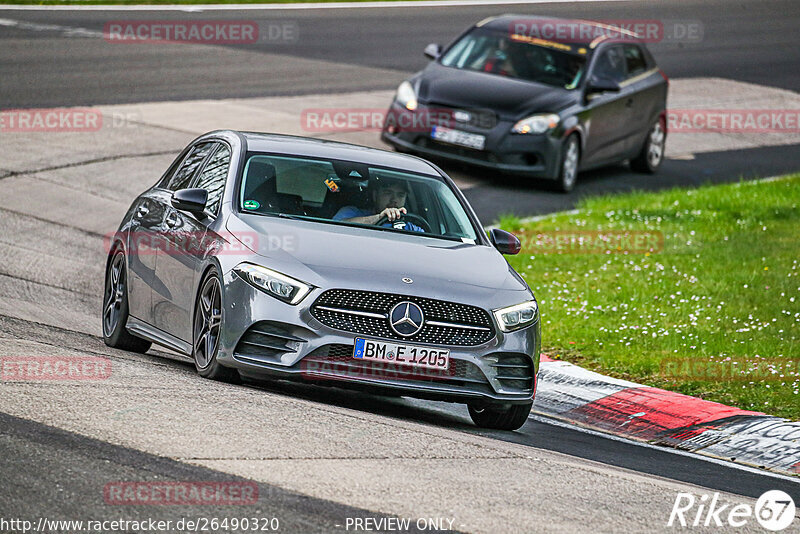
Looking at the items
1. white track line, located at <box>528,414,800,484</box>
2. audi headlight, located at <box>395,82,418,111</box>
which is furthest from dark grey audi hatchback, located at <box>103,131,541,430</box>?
audi headlight, located at <box>395,82,418,111</box>

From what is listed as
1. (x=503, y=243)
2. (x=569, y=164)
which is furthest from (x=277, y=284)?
(x=569, y=164)

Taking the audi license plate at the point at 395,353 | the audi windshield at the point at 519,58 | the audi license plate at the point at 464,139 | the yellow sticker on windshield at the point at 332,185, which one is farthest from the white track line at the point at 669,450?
the audi windshield at the point at 519,58

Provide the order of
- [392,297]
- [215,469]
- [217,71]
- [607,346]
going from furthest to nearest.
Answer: [217,71] < [607,346] < [392,297] < [215,469]

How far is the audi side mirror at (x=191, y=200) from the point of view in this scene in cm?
873

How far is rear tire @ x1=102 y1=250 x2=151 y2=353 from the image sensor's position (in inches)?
378

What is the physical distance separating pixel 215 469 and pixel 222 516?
0.60 metres

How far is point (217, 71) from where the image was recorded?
24.0m

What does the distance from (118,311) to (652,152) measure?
40.6 feet

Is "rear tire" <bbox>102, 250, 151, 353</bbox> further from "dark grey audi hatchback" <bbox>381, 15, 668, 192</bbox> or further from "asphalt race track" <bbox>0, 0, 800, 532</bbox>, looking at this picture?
"dark grey audi hatchback" <bbox>381, 15, 668, 192</bbox>

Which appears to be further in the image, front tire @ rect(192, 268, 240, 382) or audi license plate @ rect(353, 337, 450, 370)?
front tire @ rect(192, 268, 240, 382)

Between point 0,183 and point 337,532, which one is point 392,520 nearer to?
point 337,532

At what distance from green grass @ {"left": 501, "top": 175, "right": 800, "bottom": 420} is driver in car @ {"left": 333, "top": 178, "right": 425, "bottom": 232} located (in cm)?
234

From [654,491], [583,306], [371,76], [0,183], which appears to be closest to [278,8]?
[371,76]

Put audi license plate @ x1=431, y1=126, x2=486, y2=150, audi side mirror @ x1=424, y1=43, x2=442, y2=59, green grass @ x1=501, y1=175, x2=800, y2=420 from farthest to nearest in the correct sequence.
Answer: audi side mirror @ x1=424, y1=43, x2=442, y2=59 < audi license plate @ x1=431, y1=126, x2=486, y2=150 < green grass @ x1=501, y1=175, x2=800, y2=420
